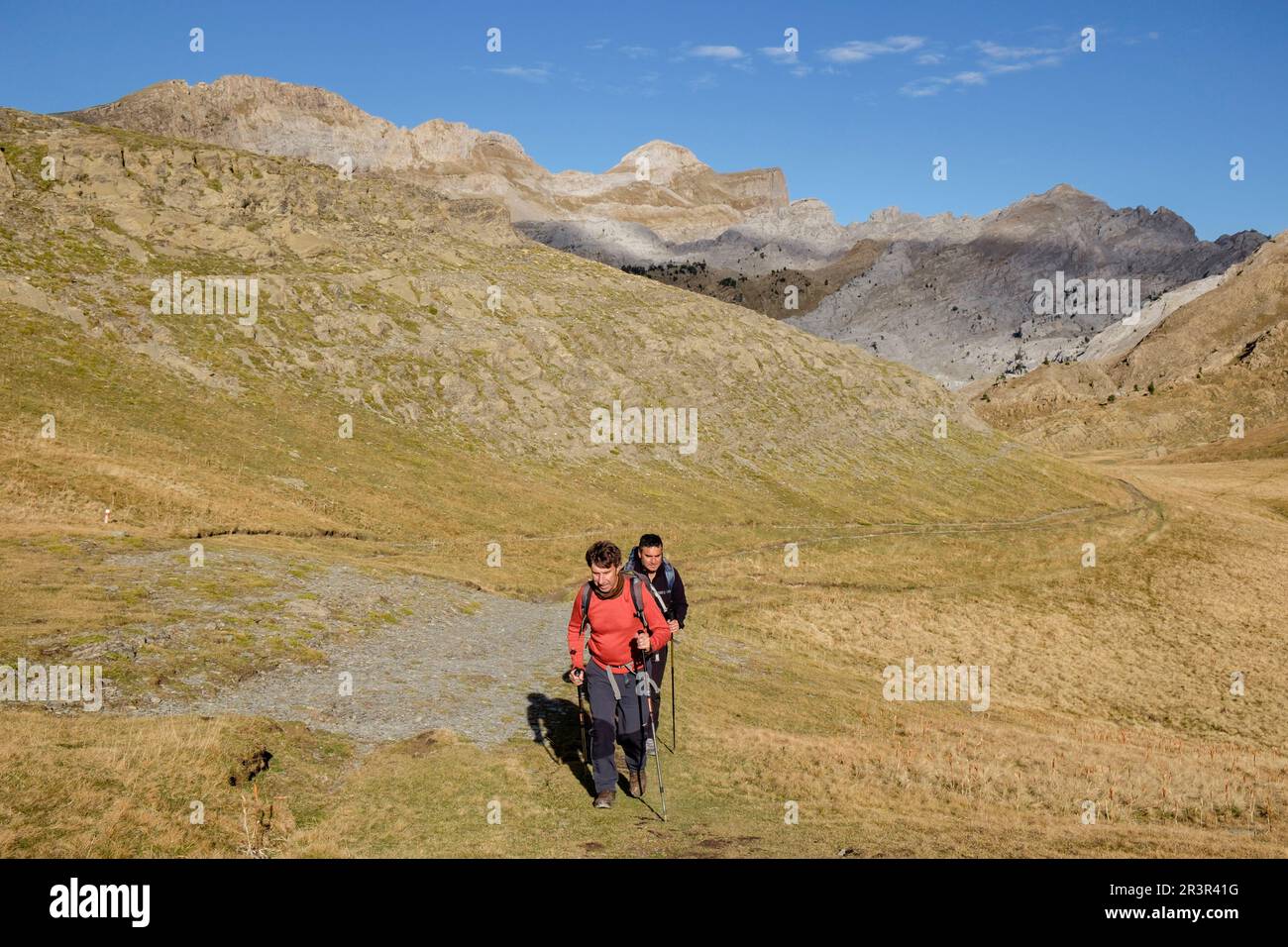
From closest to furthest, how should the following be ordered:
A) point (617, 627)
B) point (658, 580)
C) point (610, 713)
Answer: point (617, 627) → point (610, 713) → point (658, 580)

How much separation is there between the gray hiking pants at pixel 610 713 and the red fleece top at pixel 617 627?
0.35 meters

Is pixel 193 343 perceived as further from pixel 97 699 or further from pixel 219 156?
pixel 97 699

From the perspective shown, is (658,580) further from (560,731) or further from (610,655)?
(560,731)

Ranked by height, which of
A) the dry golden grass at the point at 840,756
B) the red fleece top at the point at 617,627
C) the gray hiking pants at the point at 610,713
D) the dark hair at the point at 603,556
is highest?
the dark hair at the point at 603,556

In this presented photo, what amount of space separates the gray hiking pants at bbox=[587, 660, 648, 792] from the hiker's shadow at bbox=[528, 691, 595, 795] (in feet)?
1.82

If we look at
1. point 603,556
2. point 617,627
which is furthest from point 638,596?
point 603,556

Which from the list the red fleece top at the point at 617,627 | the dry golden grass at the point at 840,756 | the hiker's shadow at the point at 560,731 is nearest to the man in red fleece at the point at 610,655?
the red fleece top at the point at 617,627

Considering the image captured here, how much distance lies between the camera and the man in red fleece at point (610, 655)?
1584 cm

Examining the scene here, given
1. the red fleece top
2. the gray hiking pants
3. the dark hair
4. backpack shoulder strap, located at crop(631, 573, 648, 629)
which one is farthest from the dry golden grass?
the dark hair

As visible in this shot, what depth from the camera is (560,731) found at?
22203 millimetres

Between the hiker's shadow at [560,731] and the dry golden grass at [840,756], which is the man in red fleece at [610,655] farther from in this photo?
the dry golden grass at [840,756]

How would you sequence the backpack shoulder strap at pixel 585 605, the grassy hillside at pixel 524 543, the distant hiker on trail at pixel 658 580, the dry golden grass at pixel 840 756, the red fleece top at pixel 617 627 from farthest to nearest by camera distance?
the distant hiker on trail at pixel 658 580, the grassy hillside at pixel 524 543, the backpack shoulder strap at pixel 585 605, the red fleece top at pixel 617 627, the dry golden grass at pixel 840 756

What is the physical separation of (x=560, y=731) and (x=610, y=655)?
7122mm

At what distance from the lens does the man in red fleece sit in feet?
52.0
